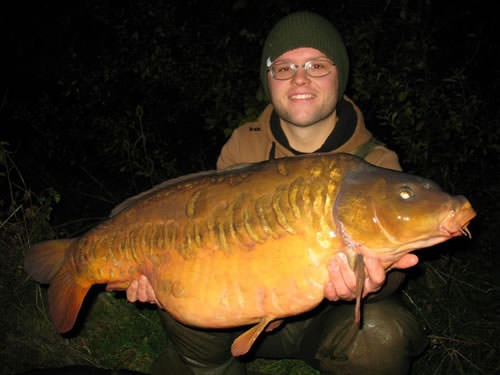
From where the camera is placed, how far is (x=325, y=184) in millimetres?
1125

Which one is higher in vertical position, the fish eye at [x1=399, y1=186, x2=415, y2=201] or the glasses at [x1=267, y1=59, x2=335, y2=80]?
the glasses at [x1=267, y1=59, x2=335, y2=80]

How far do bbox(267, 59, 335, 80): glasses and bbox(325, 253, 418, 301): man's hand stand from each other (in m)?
0.96

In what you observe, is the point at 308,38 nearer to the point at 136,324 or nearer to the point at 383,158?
the point at 383,158

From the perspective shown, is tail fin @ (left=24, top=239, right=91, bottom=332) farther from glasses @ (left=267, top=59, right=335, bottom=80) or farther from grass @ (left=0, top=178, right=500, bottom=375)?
glasses @ (left=267, top=59, right=335, bottom=80)

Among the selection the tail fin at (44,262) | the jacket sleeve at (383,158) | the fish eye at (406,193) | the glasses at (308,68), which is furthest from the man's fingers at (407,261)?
the tail fin at (44,262)

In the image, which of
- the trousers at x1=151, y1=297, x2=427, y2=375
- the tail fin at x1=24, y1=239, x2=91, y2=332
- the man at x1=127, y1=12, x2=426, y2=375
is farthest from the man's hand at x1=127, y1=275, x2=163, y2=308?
the trousers at x1=151, y1=297, x2=427, y2=375

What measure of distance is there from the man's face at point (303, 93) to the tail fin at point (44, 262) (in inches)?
45.1

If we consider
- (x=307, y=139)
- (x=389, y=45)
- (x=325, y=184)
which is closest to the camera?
(x=325, y=184)

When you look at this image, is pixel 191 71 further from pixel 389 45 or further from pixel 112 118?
pixel 389 45

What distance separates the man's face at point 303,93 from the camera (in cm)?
171

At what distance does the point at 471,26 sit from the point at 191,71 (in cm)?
265

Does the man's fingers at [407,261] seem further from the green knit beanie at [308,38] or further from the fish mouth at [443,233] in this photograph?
the green knit beanie at [308,38]

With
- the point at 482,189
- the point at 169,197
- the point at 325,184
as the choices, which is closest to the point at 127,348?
the point at 169,197

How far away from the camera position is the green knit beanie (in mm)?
1752
